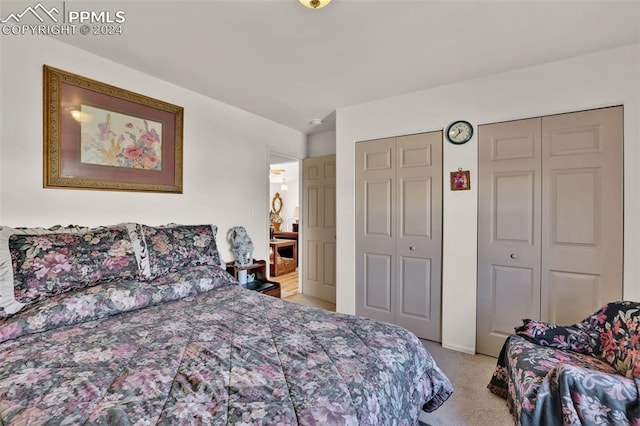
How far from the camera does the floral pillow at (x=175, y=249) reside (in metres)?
2.01

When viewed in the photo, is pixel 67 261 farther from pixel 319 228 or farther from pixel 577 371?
pixel 319 228

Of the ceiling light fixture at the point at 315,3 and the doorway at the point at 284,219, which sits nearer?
the ceiling light fixture at the point at 315,3

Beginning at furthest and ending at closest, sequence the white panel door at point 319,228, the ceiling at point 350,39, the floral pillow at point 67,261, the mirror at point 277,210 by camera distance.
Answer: the mirror at point 277,210, the white panel door at point 319,228, the ceiling at point 350,39, the floral pillow at point 67,261

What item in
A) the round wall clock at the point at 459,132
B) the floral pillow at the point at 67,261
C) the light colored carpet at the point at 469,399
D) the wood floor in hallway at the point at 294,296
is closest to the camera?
the floral pillow at the point at 67,261

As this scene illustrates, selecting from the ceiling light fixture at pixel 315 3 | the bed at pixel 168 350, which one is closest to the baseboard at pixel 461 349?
the bed at pixel 168 350

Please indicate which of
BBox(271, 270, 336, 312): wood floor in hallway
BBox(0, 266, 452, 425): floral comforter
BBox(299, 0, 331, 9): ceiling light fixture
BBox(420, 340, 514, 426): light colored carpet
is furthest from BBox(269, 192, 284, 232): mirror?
BBox(299, 0, 331, 9): ceiling light fixture

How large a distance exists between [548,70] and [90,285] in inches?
139

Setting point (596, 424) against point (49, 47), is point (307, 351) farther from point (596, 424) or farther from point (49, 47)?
point (49, 47)

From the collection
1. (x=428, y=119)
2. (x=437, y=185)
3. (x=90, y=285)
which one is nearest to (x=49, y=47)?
(x=90, y=285)

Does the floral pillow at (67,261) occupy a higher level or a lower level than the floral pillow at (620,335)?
higher

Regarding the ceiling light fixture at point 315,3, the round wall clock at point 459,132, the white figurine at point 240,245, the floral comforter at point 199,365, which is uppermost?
the ceiling light fixture at point 315,3

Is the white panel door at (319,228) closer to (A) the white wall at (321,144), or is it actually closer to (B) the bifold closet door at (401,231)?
(A) the white wall at (321,144)

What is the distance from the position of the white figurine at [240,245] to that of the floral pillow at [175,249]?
57cm

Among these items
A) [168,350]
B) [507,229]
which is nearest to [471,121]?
[507,229]
